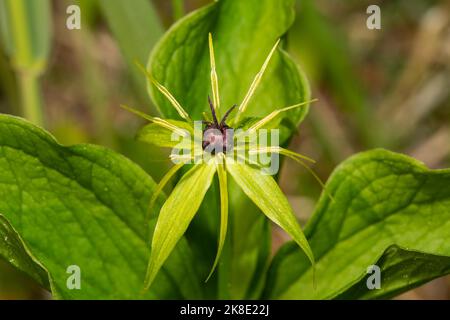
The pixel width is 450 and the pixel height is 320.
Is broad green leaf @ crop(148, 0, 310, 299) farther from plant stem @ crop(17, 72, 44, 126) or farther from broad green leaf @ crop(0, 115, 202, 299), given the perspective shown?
plant stem @ crop(17, 72, 44, 126)

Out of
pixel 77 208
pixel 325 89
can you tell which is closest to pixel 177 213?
pixel 77 208

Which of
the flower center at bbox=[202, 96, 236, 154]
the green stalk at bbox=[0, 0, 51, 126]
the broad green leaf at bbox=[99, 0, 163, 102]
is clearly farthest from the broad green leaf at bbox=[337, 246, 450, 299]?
the green stalk at bbox=[0, 0, 51, 126]

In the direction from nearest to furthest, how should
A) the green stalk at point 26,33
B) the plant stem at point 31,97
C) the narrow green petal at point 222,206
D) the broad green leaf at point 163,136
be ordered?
1. the narrow green petal at point 222,206
2. the broad green leaf at point 163,136
3. the green stalk at point 26,33
4. the plant stem at point 31,97

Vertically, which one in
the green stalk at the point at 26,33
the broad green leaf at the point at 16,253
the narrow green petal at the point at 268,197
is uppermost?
the green stalk at the point at 26,33

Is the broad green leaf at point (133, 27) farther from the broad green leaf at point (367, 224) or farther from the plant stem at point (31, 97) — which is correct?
the broad green leaf at point (367, 224)

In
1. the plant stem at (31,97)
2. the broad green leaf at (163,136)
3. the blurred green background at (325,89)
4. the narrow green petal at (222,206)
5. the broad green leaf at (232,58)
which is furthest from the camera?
the blurred green background at (325,89)

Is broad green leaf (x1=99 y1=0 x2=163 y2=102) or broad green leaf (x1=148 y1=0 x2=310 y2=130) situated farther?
broad green leaf (x1=99 y1=0 x2=163 y2=102)

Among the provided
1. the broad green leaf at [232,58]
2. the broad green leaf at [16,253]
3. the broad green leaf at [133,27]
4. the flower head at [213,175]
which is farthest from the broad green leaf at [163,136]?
the broad green leaf at [133,27]
